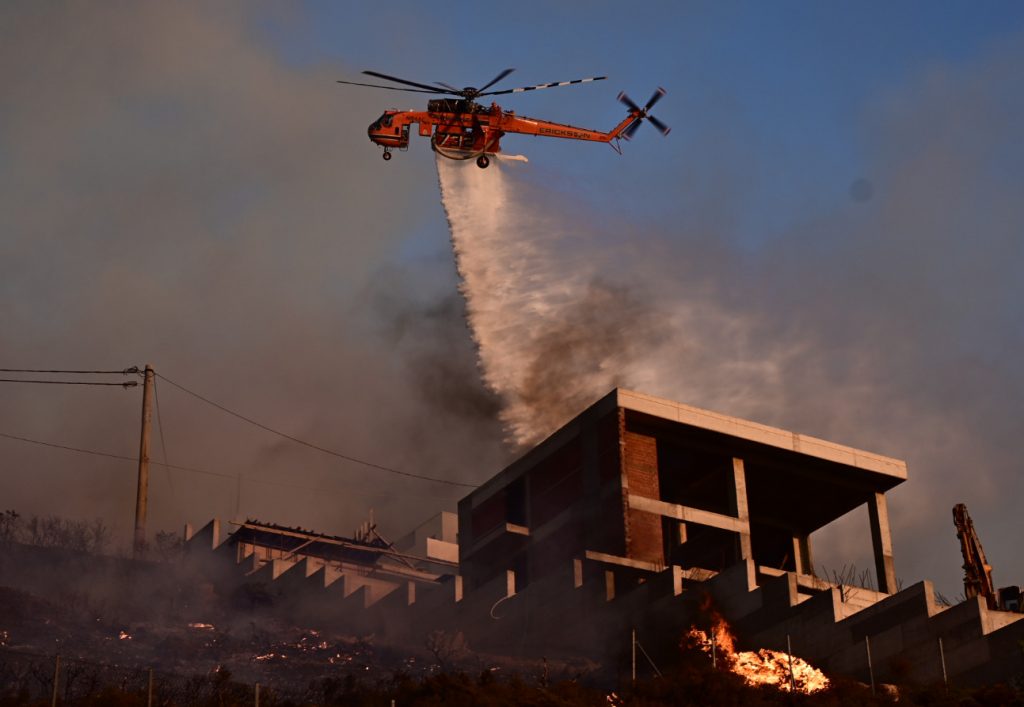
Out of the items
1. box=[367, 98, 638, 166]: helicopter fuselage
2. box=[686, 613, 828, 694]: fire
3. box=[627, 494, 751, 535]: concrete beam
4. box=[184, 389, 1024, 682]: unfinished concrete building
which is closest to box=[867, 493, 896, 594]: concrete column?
box=[184, 389, 1024, 682]: unfinished concrete building

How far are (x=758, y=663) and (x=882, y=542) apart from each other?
19296 millimetres

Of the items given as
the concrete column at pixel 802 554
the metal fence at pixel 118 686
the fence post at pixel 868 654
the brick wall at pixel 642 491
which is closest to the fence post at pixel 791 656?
the fence post at pixel 868 654

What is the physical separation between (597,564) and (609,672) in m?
7.49

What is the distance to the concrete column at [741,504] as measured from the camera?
6531 centimetres

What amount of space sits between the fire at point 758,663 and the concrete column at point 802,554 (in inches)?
852

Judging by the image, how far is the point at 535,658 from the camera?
58969 mm

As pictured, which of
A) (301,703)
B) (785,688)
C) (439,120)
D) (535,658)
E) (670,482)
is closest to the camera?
(301,703)

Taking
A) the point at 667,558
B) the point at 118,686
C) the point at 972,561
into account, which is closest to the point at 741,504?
the point at 667,558

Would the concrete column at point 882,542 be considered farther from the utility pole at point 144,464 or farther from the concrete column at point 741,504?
the utility pole at point 144,464

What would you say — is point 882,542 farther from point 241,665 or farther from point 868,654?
point 241,665

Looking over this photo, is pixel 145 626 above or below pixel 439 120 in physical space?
below

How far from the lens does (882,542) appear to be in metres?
68.2

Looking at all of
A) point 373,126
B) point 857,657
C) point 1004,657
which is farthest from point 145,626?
point 1004,657

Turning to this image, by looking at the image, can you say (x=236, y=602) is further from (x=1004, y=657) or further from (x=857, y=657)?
(x=1004, y=657)
